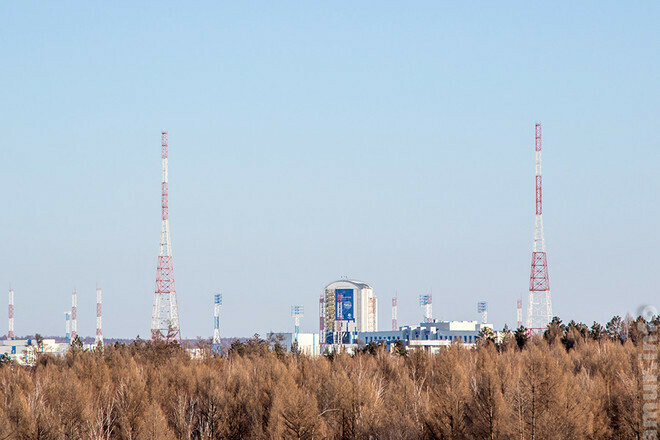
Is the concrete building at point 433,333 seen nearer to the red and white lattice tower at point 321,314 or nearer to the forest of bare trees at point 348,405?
the red and white lattice tower at point 321,314

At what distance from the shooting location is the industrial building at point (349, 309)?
6339 inches

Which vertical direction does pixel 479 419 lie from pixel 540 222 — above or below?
below

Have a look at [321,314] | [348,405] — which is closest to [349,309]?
[321,314]

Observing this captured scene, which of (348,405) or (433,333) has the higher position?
(348,405)

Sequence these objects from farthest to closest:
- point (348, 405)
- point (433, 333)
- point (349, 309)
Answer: point (349, 309), point (433, 333), point (348, 405)

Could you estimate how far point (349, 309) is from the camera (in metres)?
162

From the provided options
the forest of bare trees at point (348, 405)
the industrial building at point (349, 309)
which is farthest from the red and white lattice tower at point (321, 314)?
the forest of bare trees at point (348, 405)

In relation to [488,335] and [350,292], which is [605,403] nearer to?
[488,335]

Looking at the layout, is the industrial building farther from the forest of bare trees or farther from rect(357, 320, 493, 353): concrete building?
the forest of bare trees

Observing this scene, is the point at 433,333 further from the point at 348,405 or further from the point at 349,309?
→ the point at 348,405

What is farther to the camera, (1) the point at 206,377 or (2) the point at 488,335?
(2) the point at 488,335

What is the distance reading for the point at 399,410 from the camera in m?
36.4

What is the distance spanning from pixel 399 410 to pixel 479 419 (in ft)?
13.0

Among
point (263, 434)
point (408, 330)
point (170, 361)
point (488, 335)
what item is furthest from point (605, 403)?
point (408, 330)
